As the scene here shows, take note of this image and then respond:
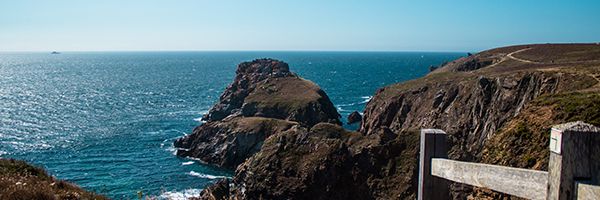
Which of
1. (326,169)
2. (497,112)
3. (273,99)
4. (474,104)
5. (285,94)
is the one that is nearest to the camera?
(326,169)

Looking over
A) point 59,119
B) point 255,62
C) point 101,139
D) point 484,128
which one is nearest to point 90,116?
point 59,119

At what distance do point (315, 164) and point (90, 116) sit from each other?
260ft

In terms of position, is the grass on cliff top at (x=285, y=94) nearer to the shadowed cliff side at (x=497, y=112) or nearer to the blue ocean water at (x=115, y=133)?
the blue ocean water at (x=115, y=133)

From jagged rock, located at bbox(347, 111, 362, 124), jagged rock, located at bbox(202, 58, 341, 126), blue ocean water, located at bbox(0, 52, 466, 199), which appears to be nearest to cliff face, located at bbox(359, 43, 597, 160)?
jagged rock, located at bbox(202, 58, 341, 126)

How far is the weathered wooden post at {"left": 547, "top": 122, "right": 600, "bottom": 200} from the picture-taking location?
2.99m

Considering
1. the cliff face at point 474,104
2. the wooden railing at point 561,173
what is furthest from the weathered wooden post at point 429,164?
the cliff face at point 474,104

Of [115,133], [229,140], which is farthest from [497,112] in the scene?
[115,133]

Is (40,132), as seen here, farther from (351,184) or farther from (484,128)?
(484,128)

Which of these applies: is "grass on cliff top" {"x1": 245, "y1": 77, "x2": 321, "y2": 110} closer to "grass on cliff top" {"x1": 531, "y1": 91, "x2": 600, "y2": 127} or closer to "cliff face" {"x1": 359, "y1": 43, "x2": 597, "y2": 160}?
"cliff face" {"x1": 359, "y1": 43, "x2": 597, "y2": 160}

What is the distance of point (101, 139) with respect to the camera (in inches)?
2603

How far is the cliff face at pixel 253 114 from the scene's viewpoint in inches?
→ 2197

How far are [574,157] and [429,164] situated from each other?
1694 mm

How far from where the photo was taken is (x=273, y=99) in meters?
77.4

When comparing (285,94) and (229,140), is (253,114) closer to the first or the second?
(285,94)
